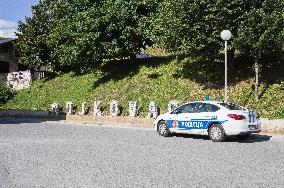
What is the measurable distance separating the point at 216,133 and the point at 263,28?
7.84 meters

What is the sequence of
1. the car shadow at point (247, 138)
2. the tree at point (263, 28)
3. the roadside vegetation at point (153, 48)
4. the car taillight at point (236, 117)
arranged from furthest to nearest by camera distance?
the roadside vegetation at point (153, 48), the tree at point (263, 28), the car shadow at point (247, 138), the car taillight at point (236, 117)

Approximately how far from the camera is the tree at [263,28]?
773 inches

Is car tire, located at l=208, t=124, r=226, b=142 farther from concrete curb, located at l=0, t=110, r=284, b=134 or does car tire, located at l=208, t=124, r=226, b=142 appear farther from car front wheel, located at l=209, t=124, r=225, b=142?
concrete curb, located at l=0, t=110, r=284, b=134

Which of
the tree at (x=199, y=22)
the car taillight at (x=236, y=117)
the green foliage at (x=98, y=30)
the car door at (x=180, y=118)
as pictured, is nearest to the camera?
the car taillight at (x=236, y=117)

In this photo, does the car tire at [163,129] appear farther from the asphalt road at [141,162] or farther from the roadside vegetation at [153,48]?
the roadside vegetation at [153,48]

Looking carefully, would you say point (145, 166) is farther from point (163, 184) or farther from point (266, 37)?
point (266, 37)

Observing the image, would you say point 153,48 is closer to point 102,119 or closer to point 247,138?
point 102,119

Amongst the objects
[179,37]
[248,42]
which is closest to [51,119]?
[179,37]

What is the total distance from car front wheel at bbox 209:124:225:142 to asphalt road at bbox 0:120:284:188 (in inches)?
12.2

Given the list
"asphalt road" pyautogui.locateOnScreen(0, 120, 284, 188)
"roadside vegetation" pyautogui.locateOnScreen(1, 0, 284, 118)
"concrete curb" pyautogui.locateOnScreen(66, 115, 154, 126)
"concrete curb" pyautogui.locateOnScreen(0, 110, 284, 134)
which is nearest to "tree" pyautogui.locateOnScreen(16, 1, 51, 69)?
"roadside vegetation" pyautogui.locateOnScreen(1, 0, 284, 118)

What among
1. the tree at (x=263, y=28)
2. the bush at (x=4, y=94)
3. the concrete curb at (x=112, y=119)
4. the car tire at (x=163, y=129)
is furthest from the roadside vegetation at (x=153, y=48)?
the car tire at (x=163, y=129)

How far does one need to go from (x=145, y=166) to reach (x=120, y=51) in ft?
67.6

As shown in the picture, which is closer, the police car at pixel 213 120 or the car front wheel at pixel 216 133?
the police car at pixel 213 120

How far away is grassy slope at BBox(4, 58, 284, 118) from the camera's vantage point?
21766mm
